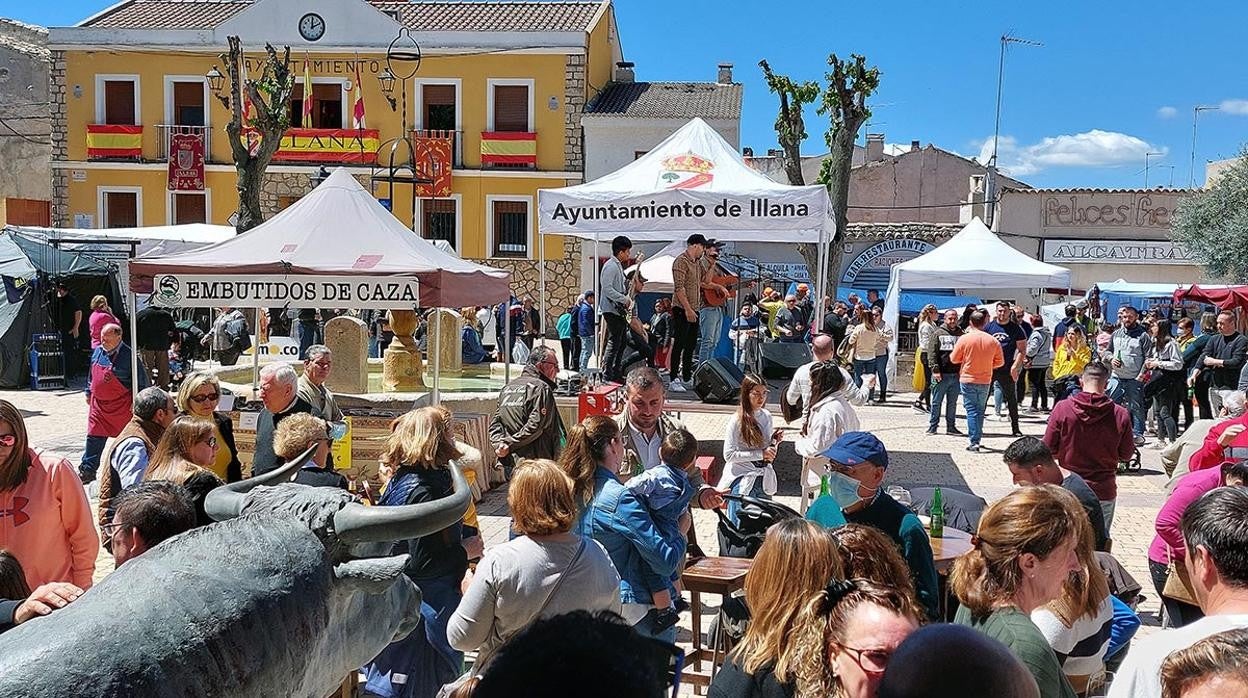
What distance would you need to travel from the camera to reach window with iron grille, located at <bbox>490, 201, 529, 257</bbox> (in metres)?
30.9

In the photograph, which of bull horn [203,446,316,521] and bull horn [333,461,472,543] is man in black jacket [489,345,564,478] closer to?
bull horn [203,446,316,521]

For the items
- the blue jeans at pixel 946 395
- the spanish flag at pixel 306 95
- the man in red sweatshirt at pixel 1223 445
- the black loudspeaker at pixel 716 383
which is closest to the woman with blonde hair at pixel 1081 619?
the man in red sweatshirt at pixel 1223 445

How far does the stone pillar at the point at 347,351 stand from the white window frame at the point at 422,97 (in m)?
21.1

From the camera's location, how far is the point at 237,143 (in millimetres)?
15211

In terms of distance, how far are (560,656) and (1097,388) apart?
6.33 meters

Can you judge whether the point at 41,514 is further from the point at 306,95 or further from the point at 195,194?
the point at 195,194

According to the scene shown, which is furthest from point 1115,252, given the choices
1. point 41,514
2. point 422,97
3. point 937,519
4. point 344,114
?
point 41,514

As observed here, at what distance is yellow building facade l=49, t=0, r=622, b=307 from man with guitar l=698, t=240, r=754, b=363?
64.3ft

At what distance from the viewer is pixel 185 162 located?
30641mm

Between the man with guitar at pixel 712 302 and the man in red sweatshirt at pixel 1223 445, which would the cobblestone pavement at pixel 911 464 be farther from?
the man with guitar at pixel 712 302

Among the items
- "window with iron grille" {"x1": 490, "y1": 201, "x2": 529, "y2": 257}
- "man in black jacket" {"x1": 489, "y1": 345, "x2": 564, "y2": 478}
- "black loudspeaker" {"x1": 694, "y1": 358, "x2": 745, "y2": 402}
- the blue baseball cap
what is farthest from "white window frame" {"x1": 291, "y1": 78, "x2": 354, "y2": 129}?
the blue baseball cap

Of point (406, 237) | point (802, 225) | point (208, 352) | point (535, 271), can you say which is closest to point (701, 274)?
point (802, 225)

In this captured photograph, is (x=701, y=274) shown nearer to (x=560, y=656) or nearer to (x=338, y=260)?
(x=338, y=260)

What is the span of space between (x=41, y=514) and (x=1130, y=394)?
13.0m
